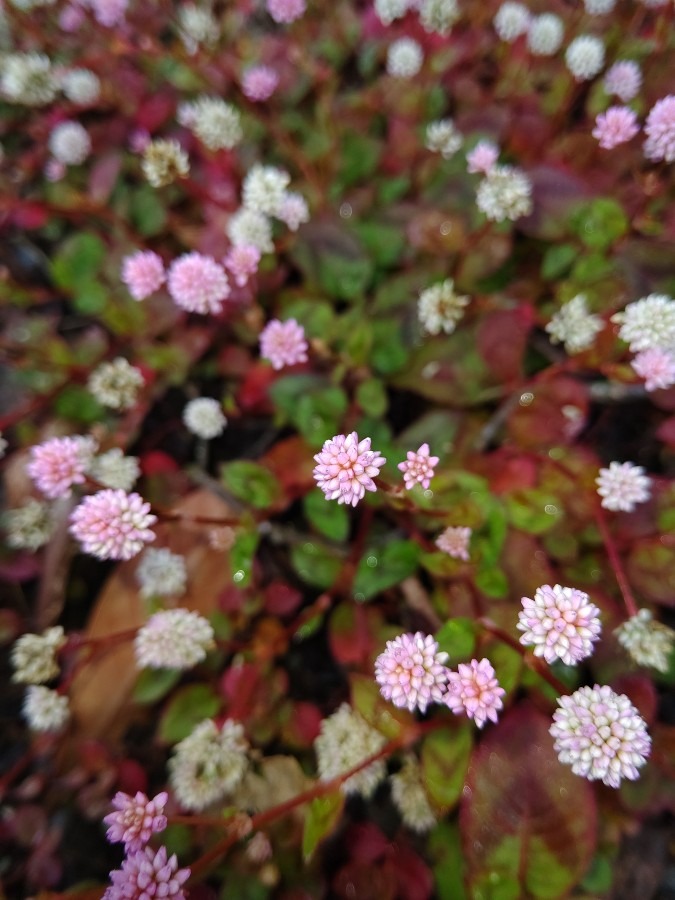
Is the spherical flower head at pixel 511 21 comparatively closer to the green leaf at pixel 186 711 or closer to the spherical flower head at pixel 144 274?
the spherical flower head at pixel 144 274

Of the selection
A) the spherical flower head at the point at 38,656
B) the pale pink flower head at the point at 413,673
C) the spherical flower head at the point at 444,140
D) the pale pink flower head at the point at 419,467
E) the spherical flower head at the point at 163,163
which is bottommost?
the spherical flower head at the point at 38,656

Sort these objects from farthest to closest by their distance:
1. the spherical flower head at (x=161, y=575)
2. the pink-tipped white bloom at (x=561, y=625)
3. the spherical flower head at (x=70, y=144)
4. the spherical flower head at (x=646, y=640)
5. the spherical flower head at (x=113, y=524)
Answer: the spherical flower head at (x=70, y=144) → the spherical flower head at (x=161, y=575) → the spherical flower head at (x=646, y=640) → the spherical flower head at (x=113, y=524) → the pink-tipped white bloom at (x=561, y=625)

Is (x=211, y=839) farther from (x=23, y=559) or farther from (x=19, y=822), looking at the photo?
(x=23, y=559)

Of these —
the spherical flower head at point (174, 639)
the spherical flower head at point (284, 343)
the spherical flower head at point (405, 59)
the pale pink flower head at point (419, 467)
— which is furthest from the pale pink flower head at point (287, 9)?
the spherical flower head at point (174, 639)

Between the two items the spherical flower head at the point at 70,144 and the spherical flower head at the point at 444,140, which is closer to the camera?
the spherical flower head at the point at 444,140

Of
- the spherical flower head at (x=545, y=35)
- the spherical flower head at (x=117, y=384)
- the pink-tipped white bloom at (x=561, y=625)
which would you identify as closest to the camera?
the pink-tipped white bloom at (x=561, y=625)

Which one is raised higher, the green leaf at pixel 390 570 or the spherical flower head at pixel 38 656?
the green leaf at pixel 390 570

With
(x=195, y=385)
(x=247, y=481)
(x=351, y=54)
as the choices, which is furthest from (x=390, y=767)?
(x=351, y=54)
